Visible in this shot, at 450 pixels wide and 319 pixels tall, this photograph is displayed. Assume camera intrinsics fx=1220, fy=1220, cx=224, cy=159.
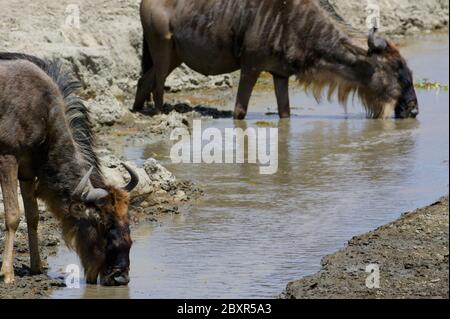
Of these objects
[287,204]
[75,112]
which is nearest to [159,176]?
[287,204]

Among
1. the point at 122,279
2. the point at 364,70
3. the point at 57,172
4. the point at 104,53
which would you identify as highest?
the point at 104,53

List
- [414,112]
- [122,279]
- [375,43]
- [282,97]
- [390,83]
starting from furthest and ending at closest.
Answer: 1. [390,83]
2. [414,112]
3. [375,43]
4. [282,97]
5. [122,279]

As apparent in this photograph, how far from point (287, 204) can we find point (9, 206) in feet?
10.1

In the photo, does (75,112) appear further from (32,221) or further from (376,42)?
(376,42)

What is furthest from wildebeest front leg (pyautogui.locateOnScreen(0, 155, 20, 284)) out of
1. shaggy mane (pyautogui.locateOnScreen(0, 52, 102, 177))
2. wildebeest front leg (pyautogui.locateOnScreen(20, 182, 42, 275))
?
shaggy mane (pyautogui.locateOnScreen(0, 52, 102, 177))

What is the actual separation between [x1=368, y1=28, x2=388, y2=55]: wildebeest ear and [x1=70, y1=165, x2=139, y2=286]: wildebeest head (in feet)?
25.4

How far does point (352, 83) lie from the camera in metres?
16.0

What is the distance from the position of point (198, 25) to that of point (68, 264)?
24.6 feet

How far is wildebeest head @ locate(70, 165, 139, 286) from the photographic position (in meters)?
8.55

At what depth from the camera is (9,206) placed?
8.75 m

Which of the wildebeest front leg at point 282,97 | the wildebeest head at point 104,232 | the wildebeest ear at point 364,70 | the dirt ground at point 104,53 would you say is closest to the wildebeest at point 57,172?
the wildebeest head at point 104,232

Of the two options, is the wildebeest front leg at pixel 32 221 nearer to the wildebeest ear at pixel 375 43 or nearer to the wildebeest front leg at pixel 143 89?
the wildebeest front leg at pixel 143 89

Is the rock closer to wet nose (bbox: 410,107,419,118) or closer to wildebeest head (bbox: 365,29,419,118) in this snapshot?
wildebeest head (bbox: 365,29,419,118)

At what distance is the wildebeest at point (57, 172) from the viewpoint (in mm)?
8617
